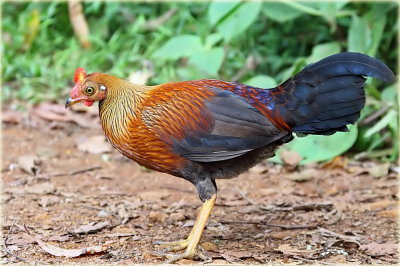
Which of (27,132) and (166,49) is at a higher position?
(166,49)

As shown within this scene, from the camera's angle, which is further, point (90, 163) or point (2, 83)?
point (2, 83)

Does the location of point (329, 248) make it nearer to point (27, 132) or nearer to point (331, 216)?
point (331, 216)

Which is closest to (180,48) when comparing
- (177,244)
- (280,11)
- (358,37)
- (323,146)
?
(280,11)

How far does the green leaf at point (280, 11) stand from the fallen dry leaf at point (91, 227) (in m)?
3.84

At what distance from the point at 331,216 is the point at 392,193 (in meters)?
0.93

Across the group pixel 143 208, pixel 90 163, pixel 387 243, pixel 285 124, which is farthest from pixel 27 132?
pixel 387 243

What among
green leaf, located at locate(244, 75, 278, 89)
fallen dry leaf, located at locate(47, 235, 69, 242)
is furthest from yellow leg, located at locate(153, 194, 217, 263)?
green leaf, located at locate(244, 75, 278, 89)

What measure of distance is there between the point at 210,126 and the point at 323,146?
2524 millimetres

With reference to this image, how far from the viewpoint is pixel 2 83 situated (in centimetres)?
862

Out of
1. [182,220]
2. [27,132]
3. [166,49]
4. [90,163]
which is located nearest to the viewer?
[182,220]

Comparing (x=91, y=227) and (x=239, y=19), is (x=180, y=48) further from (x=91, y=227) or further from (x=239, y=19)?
(x=91, y=227)

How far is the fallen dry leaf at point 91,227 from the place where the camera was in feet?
16.7

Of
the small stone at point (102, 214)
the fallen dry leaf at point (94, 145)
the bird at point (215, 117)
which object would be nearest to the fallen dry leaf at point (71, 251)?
the bird at point (215, 117)

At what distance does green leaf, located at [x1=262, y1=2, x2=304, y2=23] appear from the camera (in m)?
8.02
